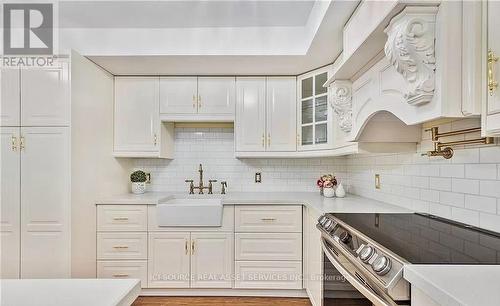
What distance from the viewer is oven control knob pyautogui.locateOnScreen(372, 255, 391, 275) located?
1018mm

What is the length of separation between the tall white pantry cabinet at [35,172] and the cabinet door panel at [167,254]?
0.66 metres

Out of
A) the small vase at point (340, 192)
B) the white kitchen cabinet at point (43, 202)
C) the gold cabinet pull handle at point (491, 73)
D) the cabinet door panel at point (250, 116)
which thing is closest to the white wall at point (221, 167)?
the cabinet door panel at point (250, 116)

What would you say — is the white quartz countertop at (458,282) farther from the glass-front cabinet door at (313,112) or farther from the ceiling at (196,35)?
the glass-front cabinet door at (313,112)

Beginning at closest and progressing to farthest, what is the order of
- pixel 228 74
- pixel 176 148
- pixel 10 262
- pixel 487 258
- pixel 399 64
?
pixel 487 258
pixel 399 64
pixel 10 262
pixel 228 74
pixel 176 148

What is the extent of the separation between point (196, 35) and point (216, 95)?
673 millimetres

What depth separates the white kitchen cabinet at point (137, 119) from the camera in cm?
305

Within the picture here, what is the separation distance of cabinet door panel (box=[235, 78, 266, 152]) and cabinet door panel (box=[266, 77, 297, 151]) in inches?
2.5

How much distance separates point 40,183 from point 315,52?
2448 millimetres

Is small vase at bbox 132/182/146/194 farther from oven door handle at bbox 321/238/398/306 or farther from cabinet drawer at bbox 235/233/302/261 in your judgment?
oven door handle at bbox 321/238/398/306

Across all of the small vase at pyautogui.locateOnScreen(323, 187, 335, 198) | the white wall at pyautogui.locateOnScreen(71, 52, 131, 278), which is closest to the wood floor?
the white wall at pyautogui.locateOnScreen(71, 52, 131, 278)

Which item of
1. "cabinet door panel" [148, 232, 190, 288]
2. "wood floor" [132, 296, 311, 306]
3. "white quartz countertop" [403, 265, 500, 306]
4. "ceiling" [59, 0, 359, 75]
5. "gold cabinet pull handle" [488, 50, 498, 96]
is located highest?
"ceiling" [59, 0, 359, 75]

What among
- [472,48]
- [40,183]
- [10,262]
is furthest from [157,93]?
[472,48]

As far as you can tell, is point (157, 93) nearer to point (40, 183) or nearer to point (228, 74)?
point (228, 74)

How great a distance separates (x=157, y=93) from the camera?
307 cm
